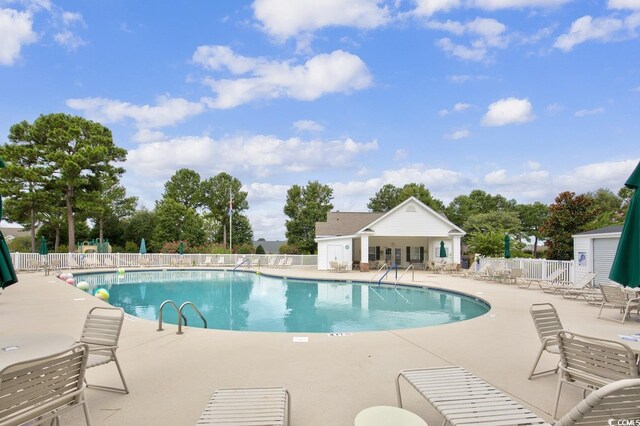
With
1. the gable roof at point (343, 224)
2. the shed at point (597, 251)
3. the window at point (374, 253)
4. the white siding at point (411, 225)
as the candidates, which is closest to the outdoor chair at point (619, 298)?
the shed at point (597, 251)

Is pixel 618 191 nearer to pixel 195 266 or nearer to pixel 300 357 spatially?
pixel 195 266

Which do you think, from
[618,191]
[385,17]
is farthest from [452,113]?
[618,191]

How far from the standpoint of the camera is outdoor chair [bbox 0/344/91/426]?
2.39m

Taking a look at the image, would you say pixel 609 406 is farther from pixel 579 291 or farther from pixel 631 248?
pixel 579 291

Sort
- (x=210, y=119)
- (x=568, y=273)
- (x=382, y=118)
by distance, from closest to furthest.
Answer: (x=568, y=273), (x=382, y=118), (x=210, y=119)

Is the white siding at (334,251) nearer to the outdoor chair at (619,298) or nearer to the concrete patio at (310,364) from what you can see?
the concrete patio at (310,364)

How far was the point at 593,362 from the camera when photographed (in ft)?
10.9

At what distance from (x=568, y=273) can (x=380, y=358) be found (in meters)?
13.5

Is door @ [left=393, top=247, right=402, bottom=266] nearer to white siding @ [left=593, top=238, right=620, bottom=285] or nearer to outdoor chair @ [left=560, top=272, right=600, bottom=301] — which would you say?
white siding @ [left=593, top=238, right=620, bottom=285]

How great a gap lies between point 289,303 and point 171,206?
1089 inches

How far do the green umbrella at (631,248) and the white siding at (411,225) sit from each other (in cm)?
1896

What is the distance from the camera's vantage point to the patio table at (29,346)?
293 centimetres

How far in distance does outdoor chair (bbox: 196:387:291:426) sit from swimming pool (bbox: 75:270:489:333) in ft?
20.9

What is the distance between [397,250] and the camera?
86.9ft
